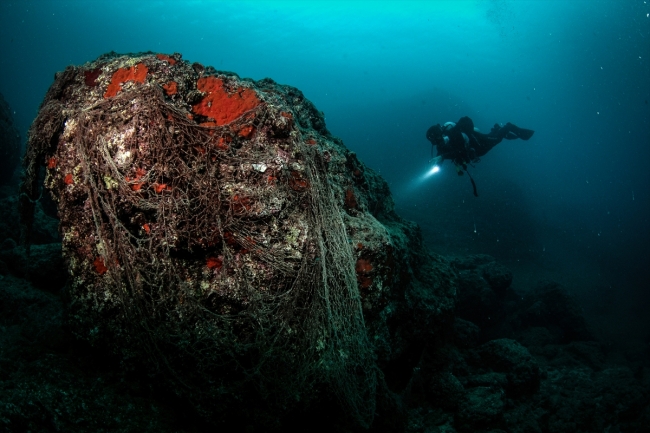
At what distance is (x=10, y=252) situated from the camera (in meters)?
4.94

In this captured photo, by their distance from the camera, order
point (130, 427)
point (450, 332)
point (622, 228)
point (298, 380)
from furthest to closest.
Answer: point (622, 228), point (450, 332), point (298, 380), point (130, 427)

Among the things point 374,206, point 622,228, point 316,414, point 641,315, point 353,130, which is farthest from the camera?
point 353,130

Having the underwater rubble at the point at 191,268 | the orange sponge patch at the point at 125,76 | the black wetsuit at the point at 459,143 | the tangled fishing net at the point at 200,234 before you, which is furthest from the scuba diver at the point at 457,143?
the orange sponge patch at the point at 125,76

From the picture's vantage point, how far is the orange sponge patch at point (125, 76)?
2.89 m

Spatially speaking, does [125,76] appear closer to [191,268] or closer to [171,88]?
[171,88]

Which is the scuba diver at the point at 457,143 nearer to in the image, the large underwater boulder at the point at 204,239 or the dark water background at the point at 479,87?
the dark water background at the point at 479,87

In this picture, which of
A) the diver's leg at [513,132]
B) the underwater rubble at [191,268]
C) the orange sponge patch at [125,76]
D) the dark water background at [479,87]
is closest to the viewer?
the underwater rubble at [191,268]

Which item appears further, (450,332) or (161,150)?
(450,332)

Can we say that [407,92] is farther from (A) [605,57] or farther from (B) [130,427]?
(B) [130,427]

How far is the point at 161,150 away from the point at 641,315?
19745 millimetres

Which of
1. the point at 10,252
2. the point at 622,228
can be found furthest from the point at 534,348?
the point at 622,228

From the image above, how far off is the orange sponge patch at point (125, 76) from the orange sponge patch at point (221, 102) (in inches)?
19.3

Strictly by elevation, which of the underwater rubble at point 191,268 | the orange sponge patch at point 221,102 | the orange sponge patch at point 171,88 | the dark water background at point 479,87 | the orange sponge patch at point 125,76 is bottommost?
the underwater rubble at point 191,268

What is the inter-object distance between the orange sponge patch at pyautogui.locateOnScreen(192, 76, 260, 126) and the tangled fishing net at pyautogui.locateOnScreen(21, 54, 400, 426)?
0.01m
